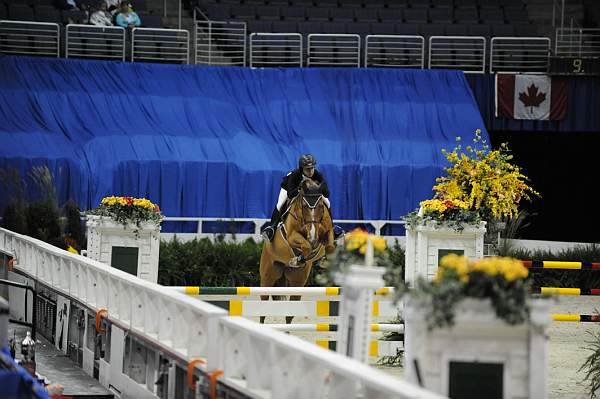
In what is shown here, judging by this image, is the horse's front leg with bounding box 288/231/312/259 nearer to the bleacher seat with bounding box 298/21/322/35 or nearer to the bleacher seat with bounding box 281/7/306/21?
the bleacher seat with bounding box 298/21/322/35

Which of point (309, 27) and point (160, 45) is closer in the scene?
point (160, 45)

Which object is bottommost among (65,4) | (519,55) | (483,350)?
(483,350)

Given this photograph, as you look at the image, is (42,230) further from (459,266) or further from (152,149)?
(459,266)

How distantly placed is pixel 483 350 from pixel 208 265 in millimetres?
13853

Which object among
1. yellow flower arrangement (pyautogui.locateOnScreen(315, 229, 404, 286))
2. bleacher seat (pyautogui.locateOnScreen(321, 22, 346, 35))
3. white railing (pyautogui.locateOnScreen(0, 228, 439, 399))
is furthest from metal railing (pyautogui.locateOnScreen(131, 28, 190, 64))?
yellow flower arrangement (pyautogui.locateOnScreen(315, 229, 404, 286))

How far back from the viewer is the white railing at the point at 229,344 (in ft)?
18.8

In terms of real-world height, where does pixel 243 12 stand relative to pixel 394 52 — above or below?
above

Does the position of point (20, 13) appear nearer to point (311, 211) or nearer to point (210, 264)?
point (210, 264)

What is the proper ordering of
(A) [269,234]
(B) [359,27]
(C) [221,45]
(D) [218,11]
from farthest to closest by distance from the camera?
(D) [218,11], (B) [359,27], (C) [221,45], (A) [269,234]

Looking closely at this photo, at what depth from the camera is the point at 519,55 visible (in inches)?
981

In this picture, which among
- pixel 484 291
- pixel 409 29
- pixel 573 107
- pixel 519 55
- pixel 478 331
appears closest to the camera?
pixel 484 291

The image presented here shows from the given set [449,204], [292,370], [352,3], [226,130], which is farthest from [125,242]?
[352,3]

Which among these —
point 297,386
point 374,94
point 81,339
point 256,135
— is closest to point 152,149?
point 256,135

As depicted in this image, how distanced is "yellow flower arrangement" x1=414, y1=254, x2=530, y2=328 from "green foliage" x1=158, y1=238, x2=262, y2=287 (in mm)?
13229
